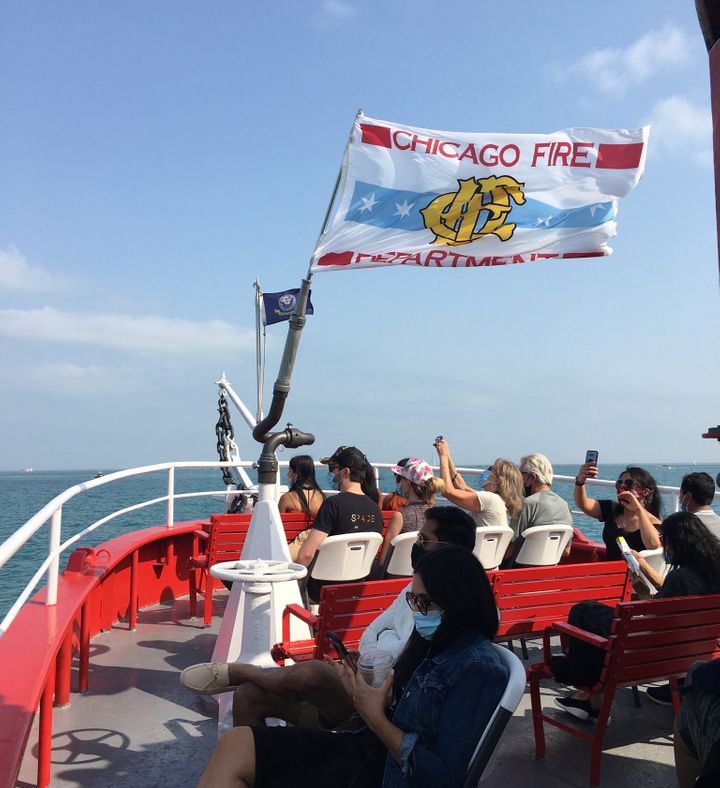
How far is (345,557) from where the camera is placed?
4867mm

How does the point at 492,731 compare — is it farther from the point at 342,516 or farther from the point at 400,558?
the point at 400,558

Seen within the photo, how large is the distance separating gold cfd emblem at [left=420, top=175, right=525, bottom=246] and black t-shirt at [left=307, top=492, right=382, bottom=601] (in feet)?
7.59

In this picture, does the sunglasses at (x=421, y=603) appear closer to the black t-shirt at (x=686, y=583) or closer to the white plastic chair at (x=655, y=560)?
the black t-shirt at (x=686, y=583)

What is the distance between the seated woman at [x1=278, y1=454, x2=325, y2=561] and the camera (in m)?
6.02

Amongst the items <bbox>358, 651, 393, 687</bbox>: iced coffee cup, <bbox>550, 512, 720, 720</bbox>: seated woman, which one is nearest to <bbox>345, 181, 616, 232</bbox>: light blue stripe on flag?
<bbox>550, 512, 720, 720</bbox>: seated woman

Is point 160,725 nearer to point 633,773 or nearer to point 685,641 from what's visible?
point 633,773

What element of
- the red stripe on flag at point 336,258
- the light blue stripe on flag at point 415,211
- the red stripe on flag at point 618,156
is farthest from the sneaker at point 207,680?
the red stripe on flag at point 618,156

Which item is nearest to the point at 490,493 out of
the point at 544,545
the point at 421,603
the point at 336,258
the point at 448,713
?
the point at 544,545

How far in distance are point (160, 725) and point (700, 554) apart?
3.00 meters

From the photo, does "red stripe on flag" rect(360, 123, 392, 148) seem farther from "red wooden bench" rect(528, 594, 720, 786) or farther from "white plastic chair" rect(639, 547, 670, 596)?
"red wooden bench" rect(528, 594, 720, 786)

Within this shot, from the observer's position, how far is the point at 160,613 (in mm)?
6586

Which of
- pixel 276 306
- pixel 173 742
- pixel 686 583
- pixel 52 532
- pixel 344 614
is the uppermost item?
pixel 276 306

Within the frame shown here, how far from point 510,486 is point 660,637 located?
2.52 metres

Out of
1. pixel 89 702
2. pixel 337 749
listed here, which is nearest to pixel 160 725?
pixel 89 702
